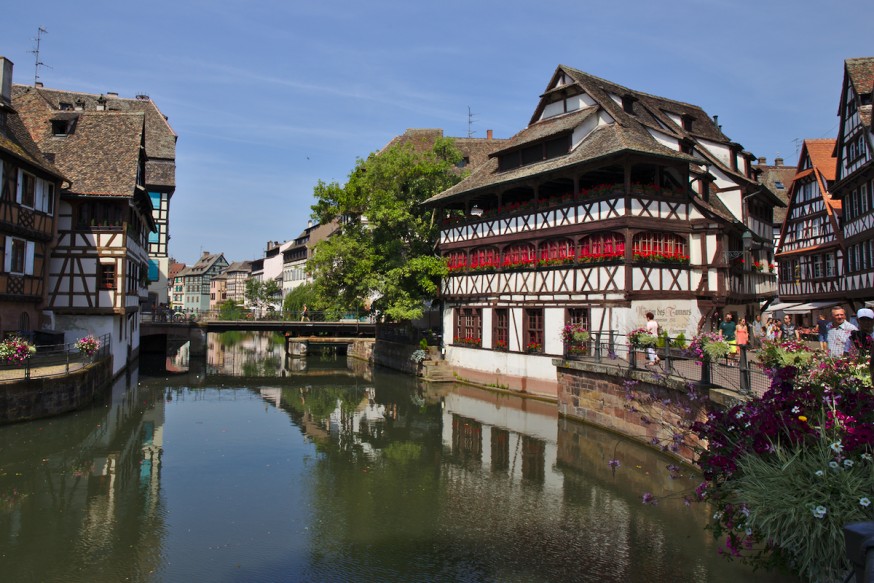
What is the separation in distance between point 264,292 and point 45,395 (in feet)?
268

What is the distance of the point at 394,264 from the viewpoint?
3262 centimetres

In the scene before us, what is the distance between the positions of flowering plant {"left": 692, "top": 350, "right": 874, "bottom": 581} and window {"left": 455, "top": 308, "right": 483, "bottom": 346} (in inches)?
862

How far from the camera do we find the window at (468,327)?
2962 cm

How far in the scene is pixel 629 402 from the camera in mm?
18094

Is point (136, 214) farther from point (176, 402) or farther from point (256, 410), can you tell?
point (256, 410)

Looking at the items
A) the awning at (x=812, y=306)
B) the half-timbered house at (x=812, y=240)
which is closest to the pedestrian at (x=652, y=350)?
the awning at (x=812, y=306)

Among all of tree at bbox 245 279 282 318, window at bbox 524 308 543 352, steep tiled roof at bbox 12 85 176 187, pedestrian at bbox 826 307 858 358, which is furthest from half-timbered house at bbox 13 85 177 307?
tree at bbox 245 279 282 318

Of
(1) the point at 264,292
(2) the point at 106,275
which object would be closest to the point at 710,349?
(2) the point at 106,275

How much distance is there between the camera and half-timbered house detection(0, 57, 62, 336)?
21203 millimetres

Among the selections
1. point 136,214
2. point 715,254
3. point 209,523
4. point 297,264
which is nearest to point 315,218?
point 136,214

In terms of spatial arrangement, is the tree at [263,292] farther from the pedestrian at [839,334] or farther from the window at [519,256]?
the pedestrian at [839,334]

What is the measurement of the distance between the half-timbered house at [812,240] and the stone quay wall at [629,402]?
17.4 metres

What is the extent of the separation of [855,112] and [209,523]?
28705mm

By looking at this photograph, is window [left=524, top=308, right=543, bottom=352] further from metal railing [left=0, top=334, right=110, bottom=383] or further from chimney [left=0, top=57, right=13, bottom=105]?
chimney [left=0, top=57, right=13, bottom=105]
